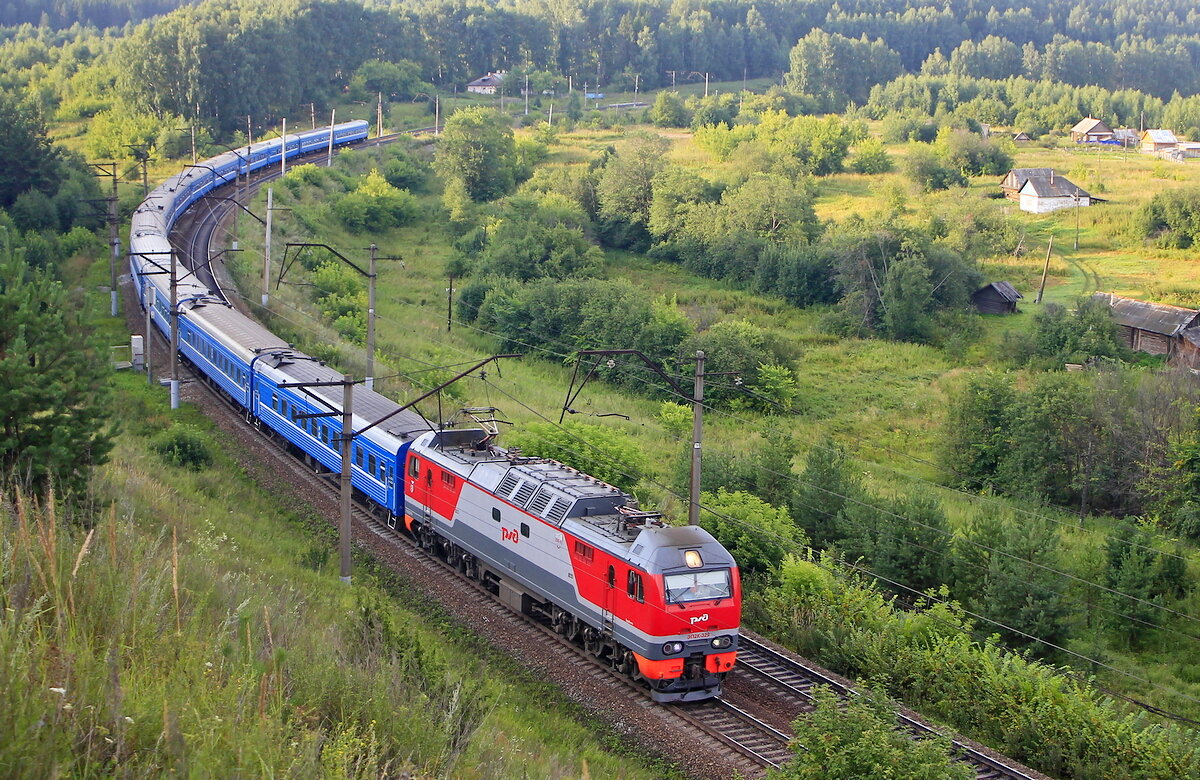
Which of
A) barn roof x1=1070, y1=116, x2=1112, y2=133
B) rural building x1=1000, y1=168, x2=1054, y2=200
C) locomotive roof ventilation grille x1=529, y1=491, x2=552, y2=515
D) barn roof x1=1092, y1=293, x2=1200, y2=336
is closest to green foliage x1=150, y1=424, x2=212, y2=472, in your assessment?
locomotive roof ventilation grille x1=529, y1=491, x2=552, y2=515

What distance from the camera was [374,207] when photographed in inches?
2820

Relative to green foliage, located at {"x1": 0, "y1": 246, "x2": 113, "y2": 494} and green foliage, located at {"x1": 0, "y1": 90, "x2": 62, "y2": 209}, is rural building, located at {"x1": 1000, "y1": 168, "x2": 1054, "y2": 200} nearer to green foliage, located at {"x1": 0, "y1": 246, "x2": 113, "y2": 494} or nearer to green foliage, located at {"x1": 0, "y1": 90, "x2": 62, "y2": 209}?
green foliage, located at {"x1": 0, "y1": 90, "x2": 62, "y2": 209}

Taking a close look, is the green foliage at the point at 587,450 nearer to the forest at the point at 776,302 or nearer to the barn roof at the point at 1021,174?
the forest at the point at 776,302

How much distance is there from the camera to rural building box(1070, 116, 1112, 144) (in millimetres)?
114938

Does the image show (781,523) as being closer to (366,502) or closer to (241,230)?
(366,502)

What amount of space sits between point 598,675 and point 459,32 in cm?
12653

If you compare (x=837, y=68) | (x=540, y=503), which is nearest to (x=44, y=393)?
(x=540, y=503)

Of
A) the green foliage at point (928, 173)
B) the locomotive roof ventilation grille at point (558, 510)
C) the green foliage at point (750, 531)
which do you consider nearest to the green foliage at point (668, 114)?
the green foliage at point (928, 173)

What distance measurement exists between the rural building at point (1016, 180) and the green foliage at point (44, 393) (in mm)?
75678

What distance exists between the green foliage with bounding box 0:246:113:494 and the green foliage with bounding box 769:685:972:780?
1277cm

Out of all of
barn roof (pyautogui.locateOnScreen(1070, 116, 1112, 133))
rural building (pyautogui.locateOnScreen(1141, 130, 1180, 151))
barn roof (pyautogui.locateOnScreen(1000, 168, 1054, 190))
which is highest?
barn roof (pyautogui.locateOnScreen(1070, 116, 1112, 133))

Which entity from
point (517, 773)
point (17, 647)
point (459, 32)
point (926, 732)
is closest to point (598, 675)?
point (926, 732)

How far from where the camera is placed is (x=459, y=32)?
134 metres

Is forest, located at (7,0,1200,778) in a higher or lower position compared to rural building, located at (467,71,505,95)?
lower
